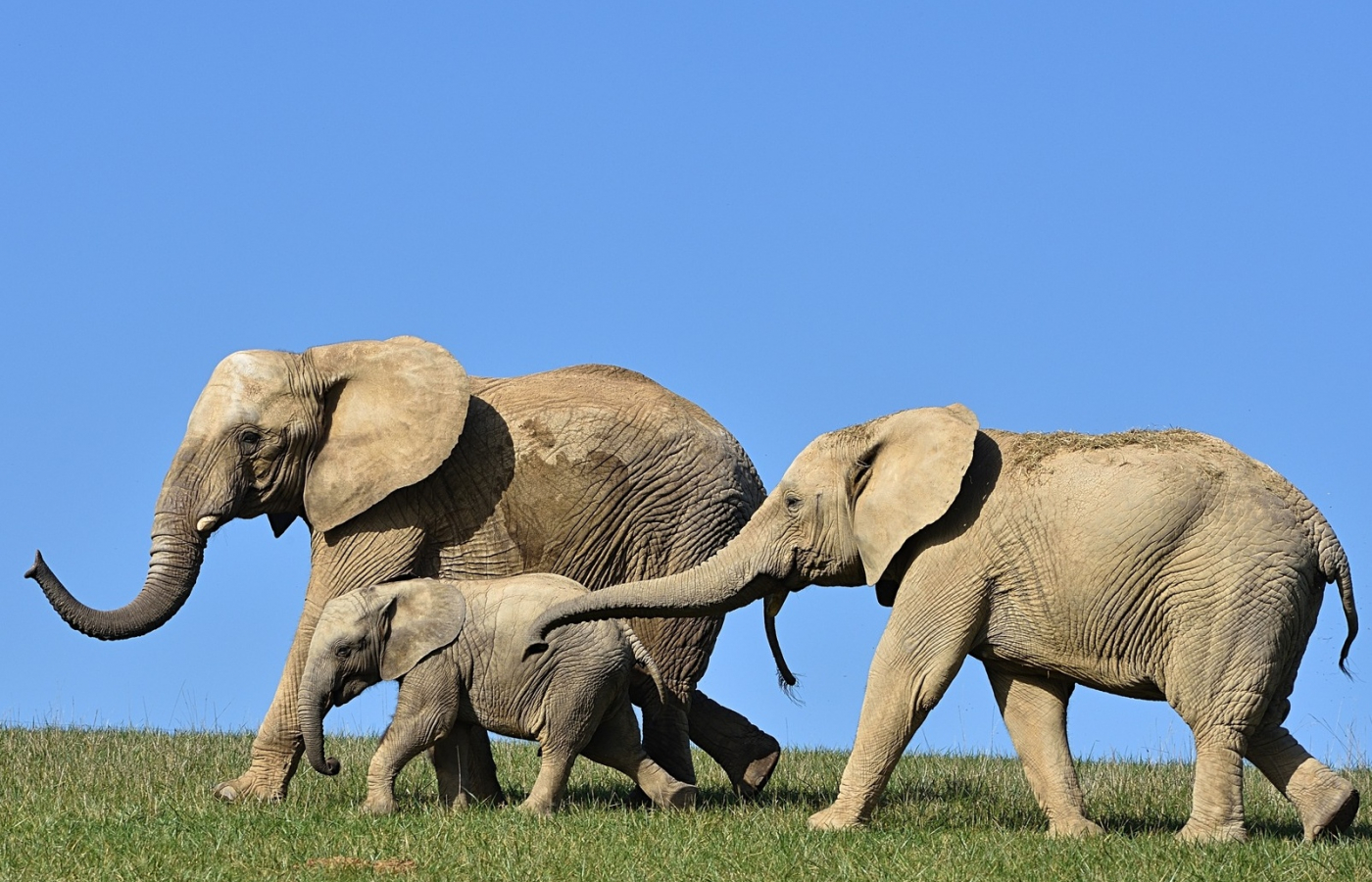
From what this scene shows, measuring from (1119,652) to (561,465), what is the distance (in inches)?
158

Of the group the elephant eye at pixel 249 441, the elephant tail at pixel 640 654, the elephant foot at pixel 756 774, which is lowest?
the elephant foot at pixel 756 774

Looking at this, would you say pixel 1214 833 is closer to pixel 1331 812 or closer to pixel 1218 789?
pixel 1218 789

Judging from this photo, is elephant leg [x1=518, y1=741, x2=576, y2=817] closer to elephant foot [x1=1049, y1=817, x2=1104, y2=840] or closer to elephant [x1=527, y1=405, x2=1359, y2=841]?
elephant [x1=527, y1=405, x2=1359, y2=841]

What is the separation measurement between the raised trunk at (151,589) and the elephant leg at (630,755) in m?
3.00

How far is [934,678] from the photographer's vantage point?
11.0 meters

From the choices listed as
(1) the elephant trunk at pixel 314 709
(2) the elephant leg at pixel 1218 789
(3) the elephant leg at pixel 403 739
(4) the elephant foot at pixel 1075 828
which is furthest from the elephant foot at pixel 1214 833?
(1) the elephant trunk at pixel 314 709

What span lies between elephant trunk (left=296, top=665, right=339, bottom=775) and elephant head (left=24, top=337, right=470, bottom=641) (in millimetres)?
1306

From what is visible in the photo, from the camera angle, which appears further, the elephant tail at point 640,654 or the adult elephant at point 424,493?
the adult elephant at point 424,493

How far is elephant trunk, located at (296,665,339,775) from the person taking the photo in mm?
11867

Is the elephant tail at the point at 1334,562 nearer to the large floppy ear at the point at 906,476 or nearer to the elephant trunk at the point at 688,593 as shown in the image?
the large floppy ear at the point at 906,476

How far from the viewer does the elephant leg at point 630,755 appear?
12156mm

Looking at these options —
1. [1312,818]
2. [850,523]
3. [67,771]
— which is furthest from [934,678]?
[67,771]

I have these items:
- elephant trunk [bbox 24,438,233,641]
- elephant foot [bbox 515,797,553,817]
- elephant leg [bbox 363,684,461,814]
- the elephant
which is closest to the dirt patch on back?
the elephant

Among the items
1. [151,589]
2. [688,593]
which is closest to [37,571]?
[151,589]
